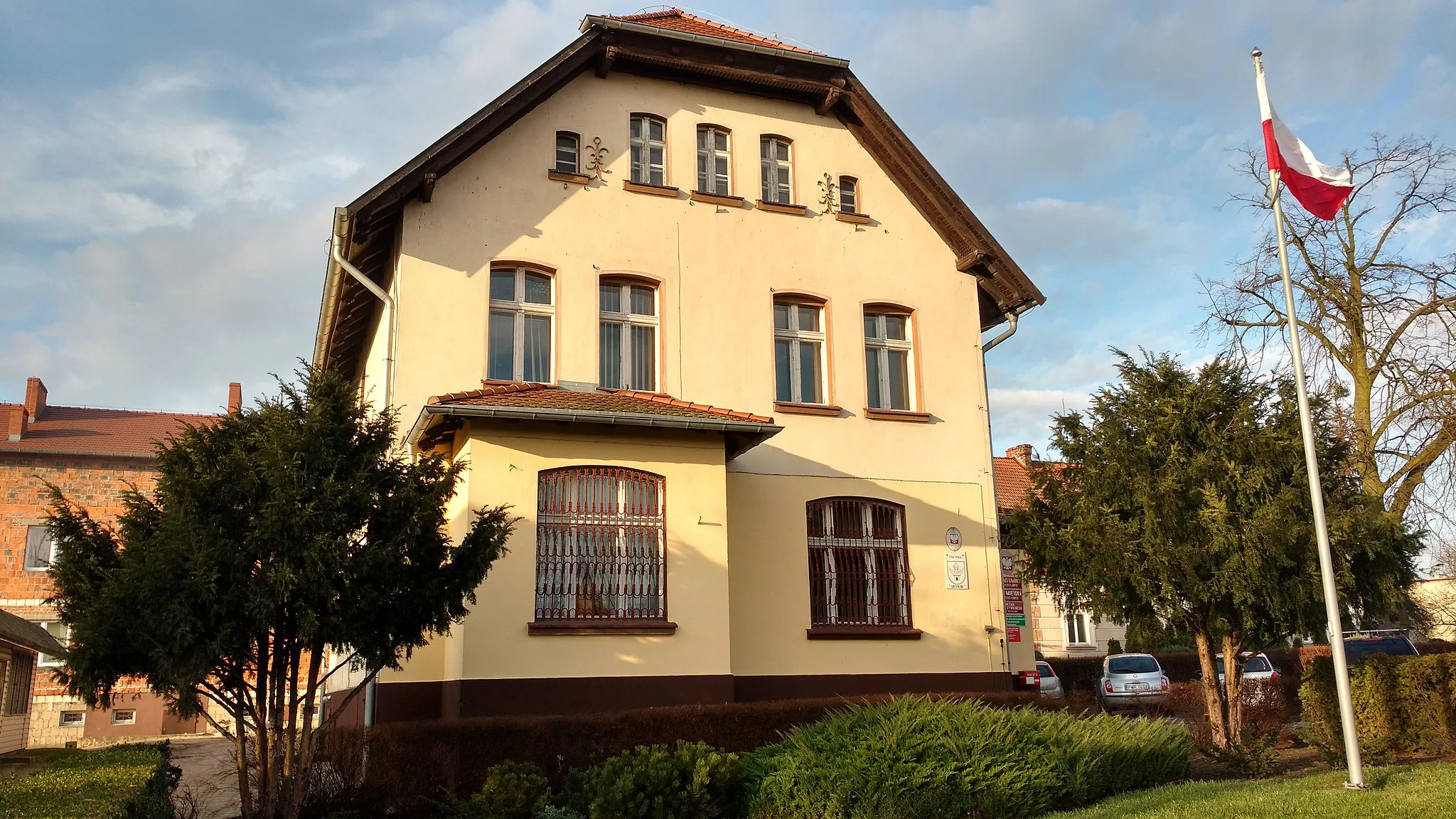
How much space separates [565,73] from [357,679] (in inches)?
359

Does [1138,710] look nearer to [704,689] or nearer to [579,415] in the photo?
[704,689]

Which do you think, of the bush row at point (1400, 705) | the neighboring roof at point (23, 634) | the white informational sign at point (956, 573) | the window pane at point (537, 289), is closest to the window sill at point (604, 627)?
the window pane at point (537, 289)

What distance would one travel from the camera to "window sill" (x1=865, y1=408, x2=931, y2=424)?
16.8 meters

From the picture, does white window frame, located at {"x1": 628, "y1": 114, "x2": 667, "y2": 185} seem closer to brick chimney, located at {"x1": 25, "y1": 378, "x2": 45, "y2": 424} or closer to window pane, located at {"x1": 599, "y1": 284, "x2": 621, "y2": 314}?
window pane, located at {"x1": 599, "y1": 284, "x2": 621, "y2": 314}

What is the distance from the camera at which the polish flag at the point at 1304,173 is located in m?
12.4

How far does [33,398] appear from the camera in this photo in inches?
1619

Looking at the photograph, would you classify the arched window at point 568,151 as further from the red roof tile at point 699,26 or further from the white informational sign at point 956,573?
the white informational sign at point 956,573

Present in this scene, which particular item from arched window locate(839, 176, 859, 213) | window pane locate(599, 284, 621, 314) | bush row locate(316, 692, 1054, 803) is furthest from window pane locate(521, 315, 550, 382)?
arched window locate(839, 176, 859, 213)

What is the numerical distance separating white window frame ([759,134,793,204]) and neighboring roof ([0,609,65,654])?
15.4 metres

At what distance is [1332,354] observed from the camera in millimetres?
22719

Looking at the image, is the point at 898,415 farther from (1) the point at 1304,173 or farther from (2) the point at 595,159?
(1) the point at 1304,173

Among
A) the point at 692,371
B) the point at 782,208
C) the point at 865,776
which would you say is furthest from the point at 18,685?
the point at 865,776

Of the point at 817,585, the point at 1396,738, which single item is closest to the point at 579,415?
the point at 817,585

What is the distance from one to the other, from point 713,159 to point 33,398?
34.6m
